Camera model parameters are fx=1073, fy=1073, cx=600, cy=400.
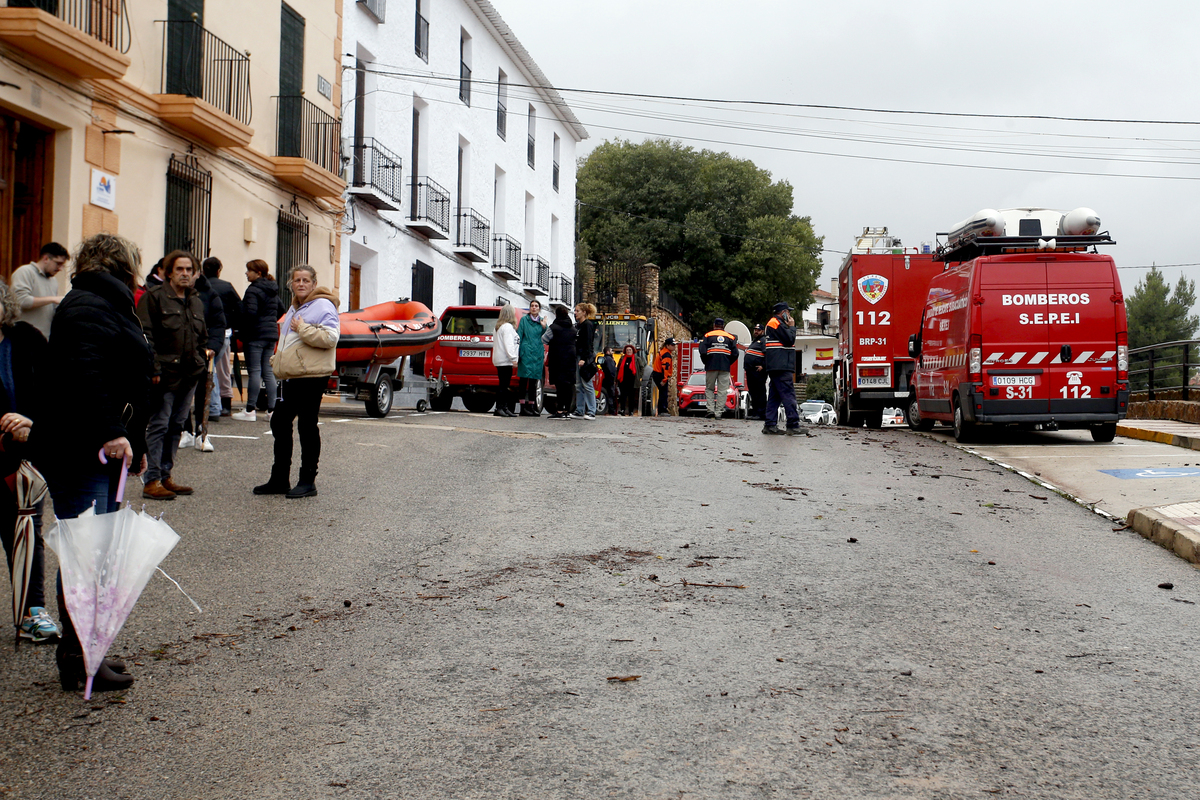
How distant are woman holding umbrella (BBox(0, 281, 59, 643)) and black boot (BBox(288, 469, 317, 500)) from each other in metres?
3.65

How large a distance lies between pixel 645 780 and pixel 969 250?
537 inches

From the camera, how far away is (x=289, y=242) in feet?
65.0

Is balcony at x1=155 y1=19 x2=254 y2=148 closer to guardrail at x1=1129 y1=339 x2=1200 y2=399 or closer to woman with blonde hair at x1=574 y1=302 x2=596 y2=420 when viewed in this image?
woman with blonde hair at x1=574 y1=302 x2=596 y2=420

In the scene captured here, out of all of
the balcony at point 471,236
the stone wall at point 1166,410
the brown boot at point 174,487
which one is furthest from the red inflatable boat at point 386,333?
the stone wall at point 1166,410

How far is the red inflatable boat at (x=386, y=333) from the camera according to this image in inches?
582

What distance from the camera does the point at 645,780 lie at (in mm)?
3150

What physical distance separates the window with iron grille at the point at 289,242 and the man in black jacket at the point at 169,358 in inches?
442

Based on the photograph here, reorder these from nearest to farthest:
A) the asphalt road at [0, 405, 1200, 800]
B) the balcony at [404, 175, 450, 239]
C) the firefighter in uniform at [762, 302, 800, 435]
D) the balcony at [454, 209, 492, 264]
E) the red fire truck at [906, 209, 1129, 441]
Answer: the asphalt road at [0, 405, 1200, 800] < the red fire truck at [906, 209, 1129, 441] < the firefighter in uniform at [762, 302, 800, 435] < the balcony at [404, 175, 450, 239] < the balcony at [454, 209, 492, 264]

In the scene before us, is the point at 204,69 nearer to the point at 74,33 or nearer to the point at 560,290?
the point at 74,33

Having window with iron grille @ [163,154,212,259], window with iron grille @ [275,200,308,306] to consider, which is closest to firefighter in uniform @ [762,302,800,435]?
window with iron grille @ [163,154,212,259]

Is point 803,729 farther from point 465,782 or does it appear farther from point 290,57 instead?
point 290,57

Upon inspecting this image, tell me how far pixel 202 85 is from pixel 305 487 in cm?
1061

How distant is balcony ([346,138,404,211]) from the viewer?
2241cm

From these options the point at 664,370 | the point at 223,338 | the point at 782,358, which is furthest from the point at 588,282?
the point at 223,338
